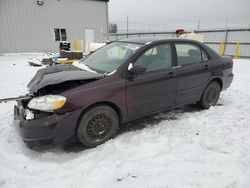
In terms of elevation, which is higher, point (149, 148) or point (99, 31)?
point (99, 31)

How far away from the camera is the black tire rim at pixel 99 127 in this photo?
3.01 metres

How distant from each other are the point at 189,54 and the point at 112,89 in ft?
6.54

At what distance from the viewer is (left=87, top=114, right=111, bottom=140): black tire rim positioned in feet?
9.88

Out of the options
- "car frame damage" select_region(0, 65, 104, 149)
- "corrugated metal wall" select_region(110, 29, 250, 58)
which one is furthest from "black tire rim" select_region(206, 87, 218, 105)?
"corrugated metal wall" select_region(110, 29, 250, 58)

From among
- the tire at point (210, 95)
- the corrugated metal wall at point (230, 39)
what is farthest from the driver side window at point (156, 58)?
the corrugated metal wall at point (230, 39)

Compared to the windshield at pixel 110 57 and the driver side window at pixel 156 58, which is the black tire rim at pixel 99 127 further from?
the driver side window at pixel 156 58

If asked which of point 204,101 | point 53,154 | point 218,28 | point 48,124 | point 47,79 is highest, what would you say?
Answer: point 218,28

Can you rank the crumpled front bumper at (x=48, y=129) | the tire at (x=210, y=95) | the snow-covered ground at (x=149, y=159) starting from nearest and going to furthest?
the snow-covered ground at (x=149, y=159), the crumpled front bumper at (x=48, y=129), the tire at (x=210, y=95)

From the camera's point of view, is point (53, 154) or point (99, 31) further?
point (99, 31)

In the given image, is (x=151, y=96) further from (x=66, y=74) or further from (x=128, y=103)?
(x=66, y=74)

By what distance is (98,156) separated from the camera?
9.34 ft

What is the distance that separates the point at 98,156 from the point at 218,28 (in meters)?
17.4

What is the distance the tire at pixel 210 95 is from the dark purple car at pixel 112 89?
3 cm

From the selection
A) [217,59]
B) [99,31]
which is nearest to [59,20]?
[99,31]
